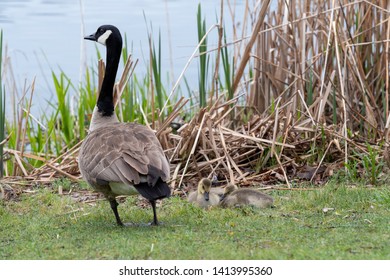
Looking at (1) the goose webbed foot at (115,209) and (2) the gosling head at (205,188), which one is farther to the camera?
(2) the gosling head at (205,188)

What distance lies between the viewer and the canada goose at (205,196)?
22.2 feet

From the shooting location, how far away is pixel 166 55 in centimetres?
1478

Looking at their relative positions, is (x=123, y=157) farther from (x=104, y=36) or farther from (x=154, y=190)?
(x=104, y=36)

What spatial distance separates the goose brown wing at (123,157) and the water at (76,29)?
6618mm

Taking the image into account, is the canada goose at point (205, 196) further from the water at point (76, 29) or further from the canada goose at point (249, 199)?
the water at point (76, 29)

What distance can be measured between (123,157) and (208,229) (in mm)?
870

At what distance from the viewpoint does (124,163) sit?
572cm

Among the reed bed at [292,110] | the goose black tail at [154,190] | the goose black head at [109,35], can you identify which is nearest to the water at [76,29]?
the reed bed at [292,110]

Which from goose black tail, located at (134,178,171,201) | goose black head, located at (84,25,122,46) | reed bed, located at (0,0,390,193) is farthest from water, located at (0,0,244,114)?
goose black tail, located at (134,178,171,201)

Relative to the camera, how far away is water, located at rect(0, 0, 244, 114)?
1433cm

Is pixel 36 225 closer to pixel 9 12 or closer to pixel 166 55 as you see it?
pixel 166 55

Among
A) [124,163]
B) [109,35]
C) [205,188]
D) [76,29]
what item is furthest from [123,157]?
[76,29]

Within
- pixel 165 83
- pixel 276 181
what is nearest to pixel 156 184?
pixel 276 181

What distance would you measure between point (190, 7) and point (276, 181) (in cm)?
1299
